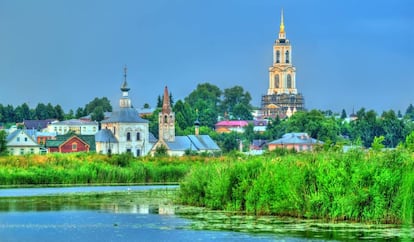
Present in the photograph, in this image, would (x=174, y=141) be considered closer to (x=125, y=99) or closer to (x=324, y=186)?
(x=125, y=99)

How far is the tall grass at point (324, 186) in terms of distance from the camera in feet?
97.8

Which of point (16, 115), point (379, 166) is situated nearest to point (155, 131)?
point (16, 115)

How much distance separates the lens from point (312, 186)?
103 feet

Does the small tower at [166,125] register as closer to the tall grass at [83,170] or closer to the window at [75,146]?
the window at [75,146]

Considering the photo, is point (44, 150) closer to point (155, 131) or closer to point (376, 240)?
point (155, 131)

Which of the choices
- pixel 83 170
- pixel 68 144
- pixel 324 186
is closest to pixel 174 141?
pixel 68 144

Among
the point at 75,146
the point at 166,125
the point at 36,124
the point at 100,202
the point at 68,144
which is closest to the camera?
the point at 100,202

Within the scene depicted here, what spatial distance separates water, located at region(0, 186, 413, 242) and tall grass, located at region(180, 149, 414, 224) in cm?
70

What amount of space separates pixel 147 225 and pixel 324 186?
17.0 ft

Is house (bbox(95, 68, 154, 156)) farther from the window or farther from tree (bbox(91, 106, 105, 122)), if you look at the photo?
tree (bbox(91, 106, 105, 122))

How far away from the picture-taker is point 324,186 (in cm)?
3094

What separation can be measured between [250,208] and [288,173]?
1.91m

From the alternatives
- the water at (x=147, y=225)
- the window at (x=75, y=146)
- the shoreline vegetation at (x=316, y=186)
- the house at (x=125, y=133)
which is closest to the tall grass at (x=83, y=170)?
the water at (x=147, y=225)

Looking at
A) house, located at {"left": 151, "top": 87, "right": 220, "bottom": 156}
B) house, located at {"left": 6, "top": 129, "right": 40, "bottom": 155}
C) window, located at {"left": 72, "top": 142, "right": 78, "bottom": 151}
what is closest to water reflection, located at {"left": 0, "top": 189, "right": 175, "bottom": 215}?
house, located at {"left": 6, "top": 129, "right": 40, "bottom": 155}
